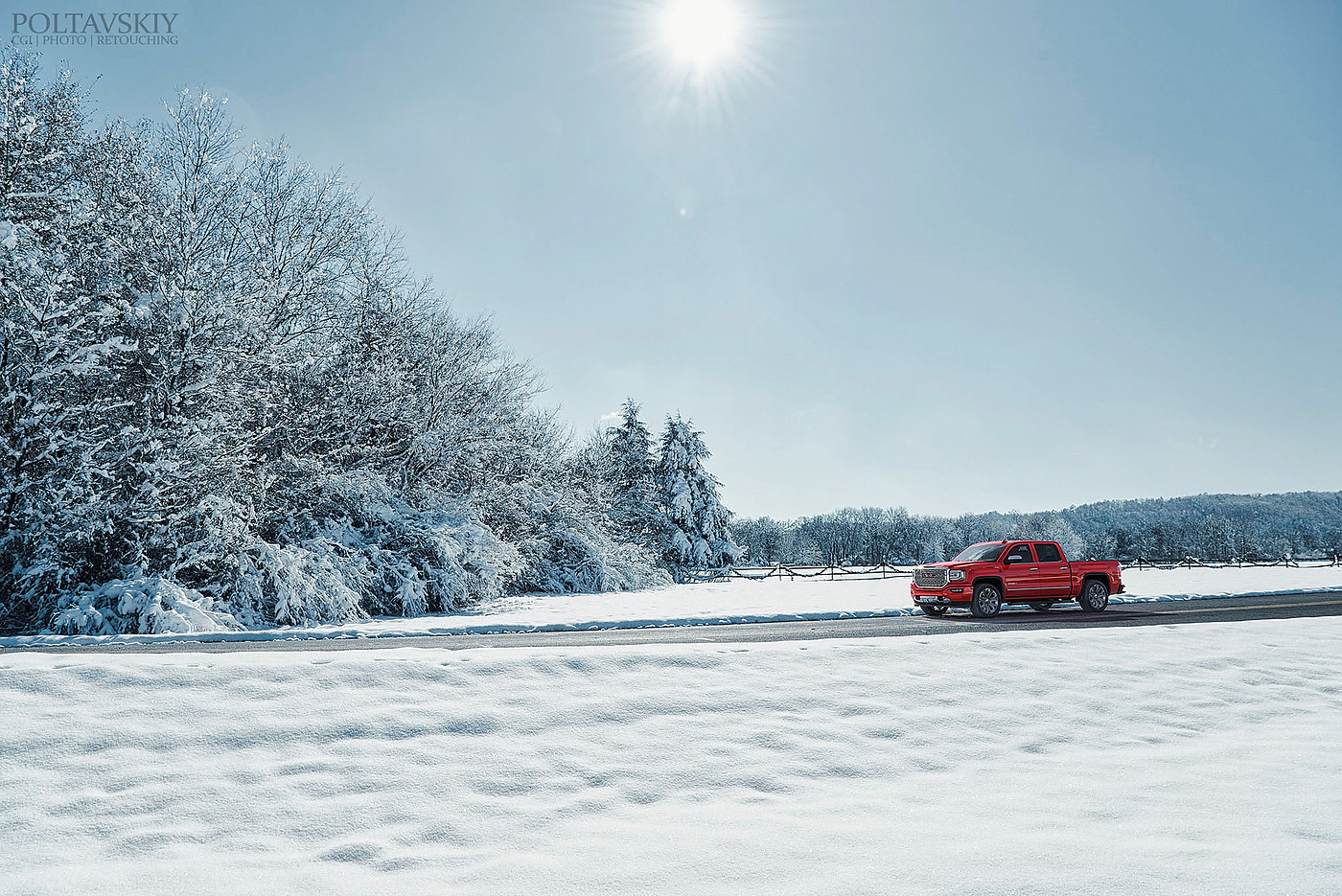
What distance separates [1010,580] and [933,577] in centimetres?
192

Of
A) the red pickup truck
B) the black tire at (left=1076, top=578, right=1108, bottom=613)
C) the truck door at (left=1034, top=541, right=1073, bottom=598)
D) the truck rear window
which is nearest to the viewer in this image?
the red pickup truck

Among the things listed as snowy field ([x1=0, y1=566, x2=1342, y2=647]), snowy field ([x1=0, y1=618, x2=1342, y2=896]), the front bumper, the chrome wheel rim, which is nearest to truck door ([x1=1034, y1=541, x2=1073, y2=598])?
the chrome wheel rim

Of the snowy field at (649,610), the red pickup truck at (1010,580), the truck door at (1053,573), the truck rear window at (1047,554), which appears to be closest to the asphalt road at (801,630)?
the red pickup truck at (1010,580)

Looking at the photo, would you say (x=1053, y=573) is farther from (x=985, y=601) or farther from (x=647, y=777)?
(x=647, y=777)

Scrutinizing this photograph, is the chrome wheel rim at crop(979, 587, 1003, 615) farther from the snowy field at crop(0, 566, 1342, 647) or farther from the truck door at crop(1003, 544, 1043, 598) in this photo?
the snowy field at crop(0, 566, 1342, 647)

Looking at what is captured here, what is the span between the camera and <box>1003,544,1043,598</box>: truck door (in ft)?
57.0

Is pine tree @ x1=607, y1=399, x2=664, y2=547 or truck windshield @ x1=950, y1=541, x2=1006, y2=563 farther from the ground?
pine tree @ x1=607, y1=399, x2=664, y2=547

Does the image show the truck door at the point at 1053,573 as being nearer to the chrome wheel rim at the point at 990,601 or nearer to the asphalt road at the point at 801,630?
the asphalt road at the point at 801,630

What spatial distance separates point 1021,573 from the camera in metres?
17.5

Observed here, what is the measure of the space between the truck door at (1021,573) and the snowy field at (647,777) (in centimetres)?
936

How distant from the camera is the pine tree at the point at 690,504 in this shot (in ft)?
155

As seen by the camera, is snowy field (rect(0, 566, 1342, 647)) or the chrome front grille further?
the chrome front grille

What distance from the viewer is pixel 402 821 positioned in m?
4.34

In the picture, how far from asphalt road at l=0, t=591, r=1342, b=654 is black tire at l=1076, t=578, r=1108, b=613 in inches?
11.1
